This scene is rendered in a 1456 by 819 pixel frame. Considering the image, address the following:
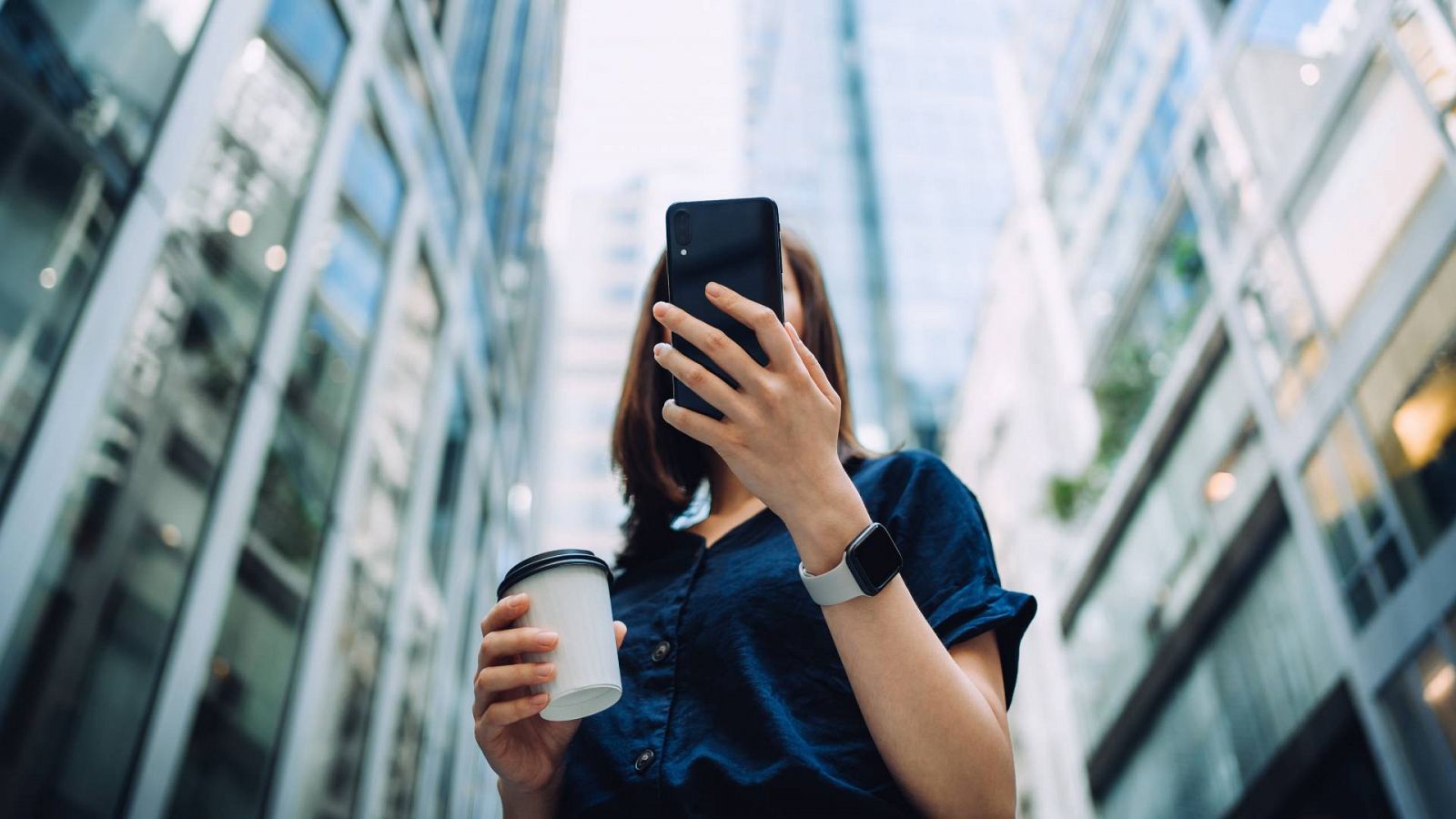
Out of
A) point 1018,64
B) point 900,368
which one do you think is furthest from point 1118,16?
point 900,368

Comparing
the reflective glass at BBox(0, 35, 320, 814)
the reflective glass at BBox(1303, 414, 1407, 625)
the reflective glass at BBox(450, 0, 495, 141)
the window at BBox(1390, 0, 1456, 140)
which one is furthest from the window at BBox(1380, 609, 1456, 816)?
the reflective glass at BBox(450, 0, 495, 141)

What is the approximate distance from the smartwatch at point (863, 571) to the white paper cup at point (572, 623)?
36 cm

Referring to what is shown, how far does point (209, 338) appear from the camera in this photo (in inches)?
207

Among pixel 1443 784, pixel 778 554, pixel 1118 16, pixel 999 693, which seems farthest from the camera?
pixel 1118 16

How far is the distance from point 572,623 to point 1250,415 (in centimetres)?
1289

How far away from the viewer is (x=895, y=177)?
55531 millimetres

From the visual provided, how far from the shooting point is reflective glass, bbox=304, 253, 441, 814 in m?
7.38

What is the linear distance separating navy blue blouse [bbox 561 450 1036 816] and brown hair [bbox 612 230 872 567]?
0.25m

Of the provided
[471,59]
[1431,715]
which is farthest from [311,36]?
[1431,715]

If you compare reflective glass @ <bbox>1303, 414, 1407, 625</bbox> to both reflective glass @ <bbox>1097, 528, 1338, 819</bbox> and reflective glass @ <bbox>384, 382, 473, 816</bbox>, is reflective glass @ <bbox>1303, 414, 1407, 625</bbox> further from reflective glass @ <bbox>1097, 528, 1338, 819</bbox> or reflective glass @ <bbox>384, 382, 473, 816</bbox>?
reflective glass @ <bbox>384, 382, 473, 816</bbox>

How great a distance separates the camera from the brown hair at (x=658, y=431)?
2.09 meters

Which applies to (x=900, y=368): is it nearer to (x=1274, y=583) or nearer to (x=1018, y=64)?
(x=1018, y=64)

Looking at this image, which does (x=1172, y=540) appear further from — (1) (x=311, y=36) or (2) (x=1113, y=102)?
(1) (x=311, y=36)

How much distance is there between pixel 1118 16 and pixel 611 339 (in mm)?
58780
